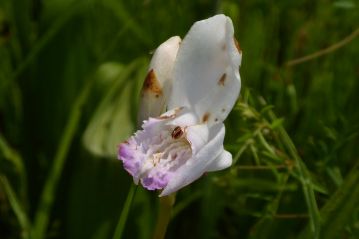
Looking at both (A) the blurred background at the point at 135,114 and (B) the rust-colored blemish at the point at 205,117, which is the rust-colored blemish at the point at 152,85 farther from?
(A) the blurred background at the point at 135,114

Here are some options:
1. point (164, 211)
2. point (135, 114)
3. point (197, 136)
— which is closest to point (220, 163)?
point (197, 136)

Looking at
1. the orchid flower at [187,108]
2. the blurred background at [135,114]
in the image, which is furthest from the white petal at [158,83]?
the blurred background at [135,114]

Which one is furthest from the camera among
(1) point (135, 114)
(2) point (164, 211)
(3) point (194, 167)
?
(1) point (135, 114)

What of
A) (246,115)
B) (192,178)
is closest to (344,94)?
(246,115)

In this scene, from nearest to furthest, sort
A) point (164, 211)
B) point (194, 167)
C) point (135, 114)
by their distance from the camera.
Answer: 1. point (194, 167)
2. point (164, 211)
3. point (135, 114)

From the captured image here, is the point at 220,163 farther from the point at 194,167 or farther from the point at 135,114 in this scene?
the point at 135,114

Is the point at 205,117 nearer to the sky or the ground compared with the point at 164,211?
nearer to the sky

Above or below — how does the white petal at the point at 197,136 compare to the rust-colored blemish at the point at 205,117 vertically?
above
